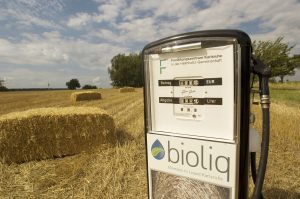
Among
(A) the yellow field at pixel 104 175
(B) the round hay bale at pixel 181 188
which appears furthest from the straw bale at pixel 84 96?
(B) the round hay bale at pixel 181 188

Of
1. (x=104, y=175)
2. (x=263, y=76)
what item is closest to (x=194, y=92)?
(x=263, y=76)

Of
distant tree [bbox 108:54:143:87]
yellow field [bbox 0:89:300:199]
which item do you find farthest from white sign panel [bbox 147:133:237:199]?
distant tree [bbox 108:54:143:87]

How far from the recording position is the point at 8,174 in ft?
17.4

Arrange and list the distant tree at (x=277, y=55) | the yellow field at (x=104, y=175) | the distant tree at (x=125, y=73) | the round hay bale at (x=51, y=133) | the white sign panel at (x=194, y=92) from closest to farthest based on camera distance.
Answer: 1. the white sign panel at (x=194, y=92)
2. the yellow field at (x=104, y=175)
3. the round hay bale at (x=51, y=133)
4. the distant tree at (x=277, y=55)
5. the distant tree at (x=125, y=73)

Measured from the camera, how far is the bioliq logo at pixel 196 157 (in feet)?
8.13

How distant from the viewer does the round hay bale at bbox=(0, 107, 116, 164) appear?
241 inches

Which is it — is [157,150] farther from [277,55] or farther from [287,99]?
[277,55]

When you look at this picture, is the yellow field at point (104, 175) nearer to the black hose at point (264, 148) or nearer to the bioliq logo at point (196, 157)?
the bioliq logo at point (196, 157)

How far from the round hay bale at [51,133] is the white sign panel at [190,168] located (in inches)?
148

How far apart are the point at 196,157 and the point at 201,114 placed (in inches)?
15.0

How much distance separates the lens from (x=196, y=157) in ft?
8.64

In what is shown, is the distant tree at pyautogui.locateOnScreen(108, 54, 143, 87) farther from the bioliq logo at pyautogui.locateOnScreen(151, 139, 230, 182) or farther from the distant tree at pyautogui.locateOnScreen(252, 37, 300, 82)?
the bioliq logo at pyautogui.locateOnScreen(151, 139, 230, 182)

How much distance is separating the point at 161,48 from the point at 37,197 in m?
2.96

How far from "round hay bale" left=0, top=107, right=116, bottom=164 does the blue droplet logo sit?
3.83m
